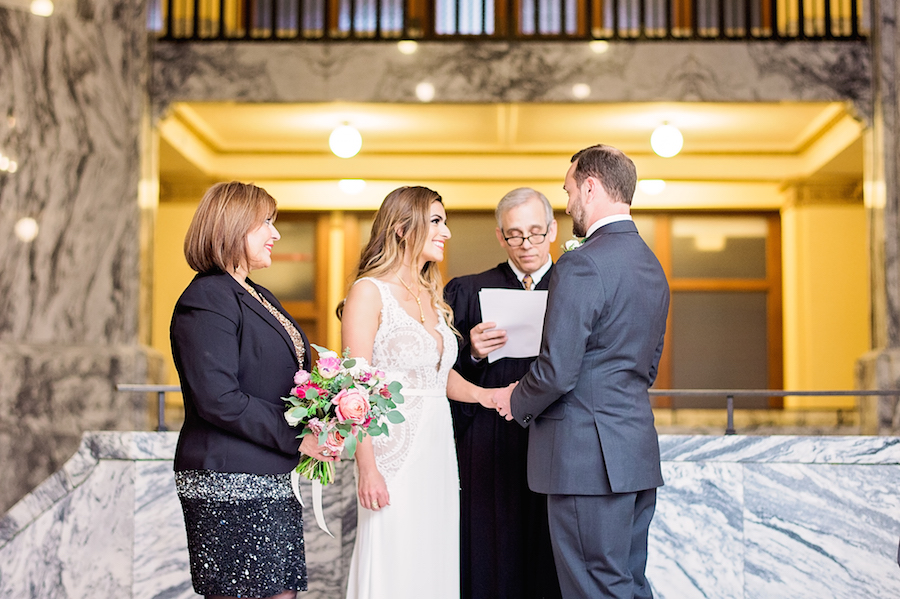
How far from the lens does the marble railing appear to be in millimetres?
3938

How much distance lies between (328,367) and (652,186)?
29.0 feet

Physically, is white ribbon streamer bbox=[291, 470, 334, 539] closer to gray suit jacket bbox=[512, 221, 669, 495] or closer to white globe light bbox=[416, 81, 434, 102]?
gray suit jacket bbox=[512, 221, 669, 495]

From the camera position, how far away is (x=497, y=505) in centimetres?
365

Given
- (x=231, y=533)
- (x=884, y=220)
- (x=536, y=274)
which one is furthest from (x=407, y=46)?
(x=231, y=533)

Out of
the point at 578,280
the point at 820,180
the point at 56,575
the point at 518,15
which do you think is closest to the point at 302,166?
the point at 518,15

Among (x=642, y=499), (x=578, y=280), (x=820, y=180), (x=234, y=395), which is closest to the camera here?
(x=234, y=395)

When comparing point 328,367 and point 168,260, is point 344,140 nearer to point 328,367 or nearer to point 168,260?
point 168,260

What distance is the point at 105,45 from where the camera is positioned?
7.50 metres

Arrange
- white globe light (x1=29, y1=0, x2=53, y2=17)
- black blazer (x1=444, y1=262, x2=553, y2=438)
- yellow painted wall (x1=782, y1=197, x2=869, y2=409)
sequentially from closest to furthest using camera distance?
black blazer (x1=444, y1=262, x2=553, y2=438)
white globe light (x1=29, y1=0, x2=53, y2=17)
yellow painted wall (x1=782, y1=197, x2=869, y2=409)

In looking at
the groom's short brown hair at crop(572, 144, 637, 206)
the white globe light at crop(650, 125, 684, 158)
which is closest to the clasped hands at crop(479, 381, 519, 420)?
the groom's short brown hair at crop(572, 144, 637, 206)

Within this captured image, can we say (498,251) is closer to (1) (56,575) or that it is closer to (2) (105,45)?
(2) (105,45)

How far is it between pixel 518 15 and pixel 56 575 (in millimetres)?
6751

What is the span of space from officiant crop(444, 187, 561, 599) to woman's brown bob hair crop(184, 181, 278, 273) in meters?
1.20

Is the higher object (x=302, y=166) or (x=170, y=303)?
(x=302, y=166)
